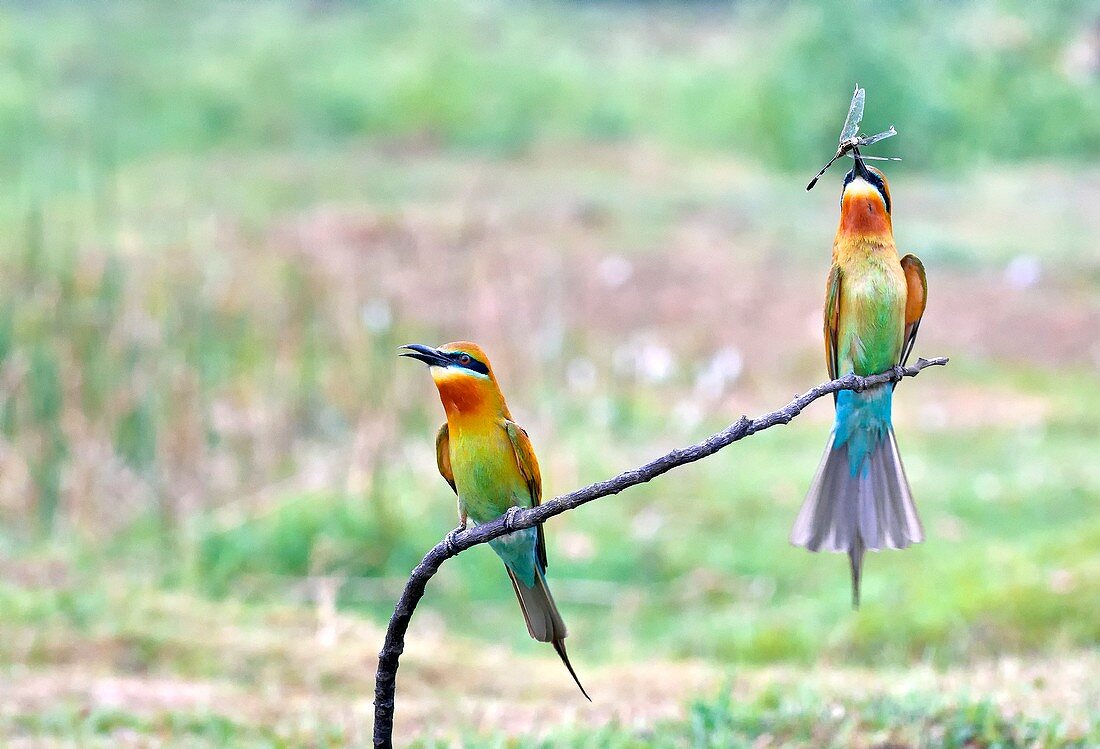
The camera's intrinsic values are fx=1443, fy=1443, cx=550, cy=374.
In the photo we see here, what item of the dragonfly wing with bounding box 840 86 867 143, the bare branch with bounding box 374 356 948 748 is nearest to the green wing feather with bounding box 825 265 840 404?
the bare branch with bounding box 374 356 948 748

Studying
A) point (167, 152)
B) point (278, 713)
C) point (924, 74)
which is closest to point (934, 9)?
point (924, 74)

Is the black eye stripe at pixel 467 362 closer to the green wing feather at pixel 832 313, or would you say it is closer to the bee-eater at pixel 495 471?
the bee-eater at pixel 495 471

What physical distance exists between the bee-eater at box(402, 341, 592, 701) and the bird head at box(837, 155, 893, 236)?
1.61 ft

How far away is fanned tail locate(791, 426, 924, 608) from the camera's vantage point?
187 cm

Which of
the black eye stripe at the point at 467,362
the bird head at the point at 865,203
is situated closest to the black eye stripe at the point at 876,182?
the bird head at the point at 865,203

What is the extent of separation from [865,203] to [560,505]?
1.84ft

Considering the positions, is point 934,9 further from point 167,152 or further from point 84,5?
point 84,5

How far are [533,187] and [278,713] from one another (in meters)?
5.16

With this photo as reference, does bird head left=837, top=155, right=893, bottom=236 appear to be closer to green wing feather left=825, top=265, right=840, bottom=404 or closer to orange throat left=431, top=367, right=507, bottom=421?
green wing feather left=825, top=265, right=840, bottom=404

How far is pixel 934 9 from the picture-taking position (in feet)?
27.0

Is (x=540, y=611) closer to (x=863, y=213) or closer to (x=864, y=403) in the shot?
(x=864, y=403)

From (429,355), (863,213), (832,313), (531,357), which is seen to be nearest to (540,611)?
(429,355)

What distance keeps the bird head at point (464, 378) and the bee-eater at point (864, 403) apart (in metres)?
0.44

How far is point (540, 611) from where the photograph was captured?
189cm
